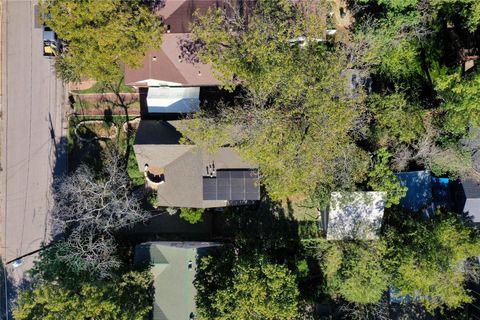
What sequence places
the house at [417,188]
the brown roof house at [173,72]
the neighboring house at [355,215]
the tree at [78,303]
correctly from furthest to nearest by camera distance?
the house at [417,188]
the brown roof house at [173,72]
the neighboring house at [355,215]
the tree at [78,303]

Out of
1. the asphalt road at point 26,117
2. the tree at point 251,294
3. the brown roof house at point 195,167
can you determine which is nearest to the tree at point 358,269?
the tree at point 251,294

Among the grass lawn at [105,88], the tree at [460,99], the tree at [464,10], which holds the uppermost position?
the tree at [464,10]

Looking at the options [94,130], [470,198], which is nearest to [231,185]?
[94,130]

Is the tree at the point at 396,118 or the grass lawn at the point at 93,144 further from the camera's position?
the grass lawn at the point at 93,144

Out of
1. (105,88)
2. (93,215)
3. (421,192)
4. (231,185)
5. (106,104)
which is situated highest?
(105,88)

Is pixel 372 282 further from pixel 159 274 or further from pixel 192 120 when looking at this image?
pixel 192 120

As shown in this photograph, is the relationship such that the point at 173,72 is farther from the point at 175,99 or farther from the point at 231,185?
the point at 231,185

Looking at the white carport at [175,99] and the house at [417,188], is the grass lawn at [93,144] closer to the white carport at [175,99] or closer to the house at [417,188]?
the white carport at [175,99]

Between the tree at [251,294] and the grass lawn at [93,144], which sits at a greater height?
the grass lawn at [93,144]

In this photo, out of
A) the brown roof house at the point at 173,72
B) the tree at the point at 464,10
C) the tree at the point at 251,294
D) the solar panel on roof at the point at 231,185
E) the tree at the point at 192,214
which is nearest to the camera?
the tree at the point at 251,294
